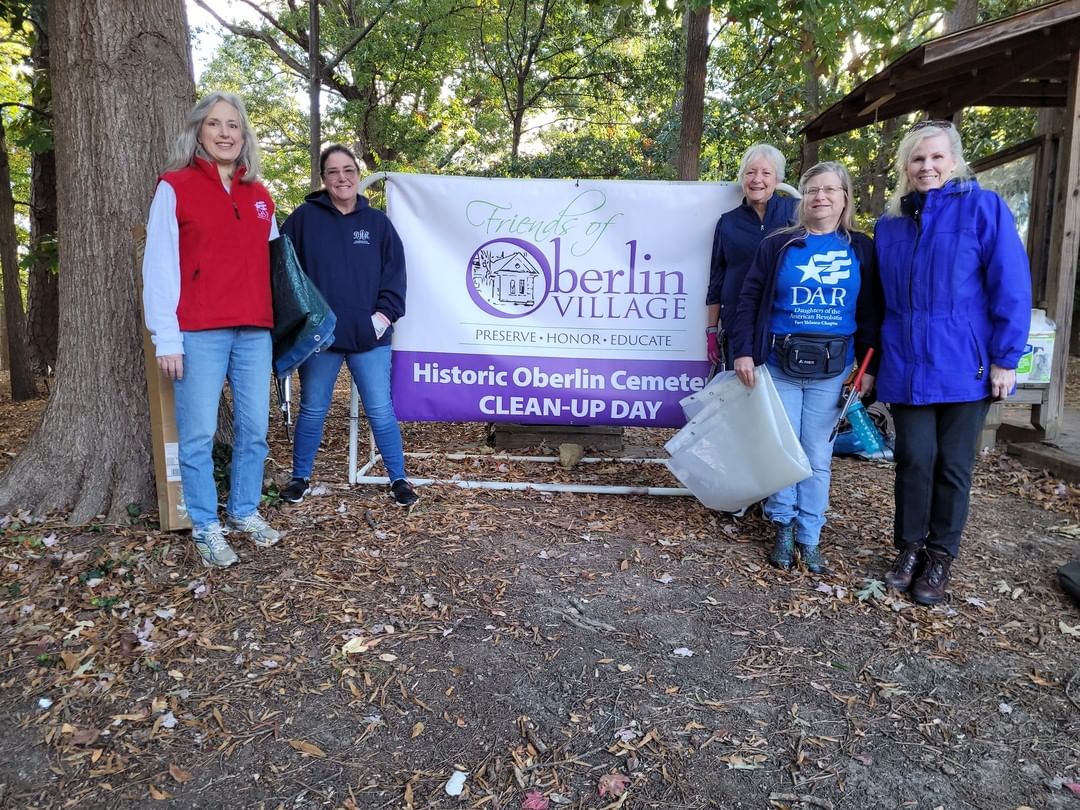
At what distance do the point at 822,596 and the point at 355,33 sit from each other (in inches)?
525

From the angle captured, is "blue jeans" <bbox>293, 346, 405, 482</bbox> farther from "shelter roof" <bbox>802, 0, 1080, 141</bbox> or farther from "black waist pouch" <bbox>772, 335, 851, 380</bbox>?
"shelter roof" <bbox>802, 0, 1080, 141</bbox>

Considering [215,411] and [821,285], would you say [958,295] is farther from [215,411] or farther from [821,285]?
[215,411]

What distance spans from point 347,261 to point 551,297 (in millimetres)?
1227

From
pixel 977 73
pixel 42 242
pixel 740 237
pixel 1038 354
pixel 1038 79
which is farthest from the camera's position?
pixel 42 242

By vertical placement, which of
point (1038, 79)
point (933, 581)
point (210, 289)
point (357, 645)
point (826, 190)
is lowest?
point (357, 645)

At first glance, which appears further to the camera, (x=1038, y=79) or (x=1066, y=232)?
(x=1038, y=79)

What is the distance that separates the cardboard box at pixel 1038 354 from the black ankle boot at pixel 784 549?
3.21 m

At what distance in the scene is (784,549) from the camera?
3.52m

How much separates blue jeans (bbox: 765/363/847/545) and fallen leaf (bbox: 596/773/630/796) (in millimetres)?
1805

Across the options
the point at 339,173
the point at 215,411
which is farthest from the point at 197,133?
the point at 215,411

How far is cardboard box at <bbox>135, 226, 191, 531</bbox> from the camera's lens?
11.0 feet

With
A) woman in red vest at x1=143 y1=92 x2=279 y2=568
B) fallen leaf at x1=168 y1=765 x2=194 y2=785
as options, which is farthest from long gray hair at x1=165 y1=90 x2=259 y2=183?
fallen leaf at x1=168 y1=765 x2=194 y2=785

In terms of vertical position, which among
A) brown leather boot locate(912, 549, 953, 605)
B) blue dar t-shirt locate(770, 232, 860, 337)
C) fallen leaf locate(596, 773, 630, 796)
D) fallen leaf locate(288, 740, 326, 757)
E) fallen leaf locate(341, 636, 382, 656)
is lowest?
fallen leaf locate(596, 773, 630, 796)

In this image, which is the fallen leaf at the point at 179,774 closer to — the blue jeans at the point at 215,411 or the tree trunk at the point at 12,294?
the blue jeans at the point at 215,411
